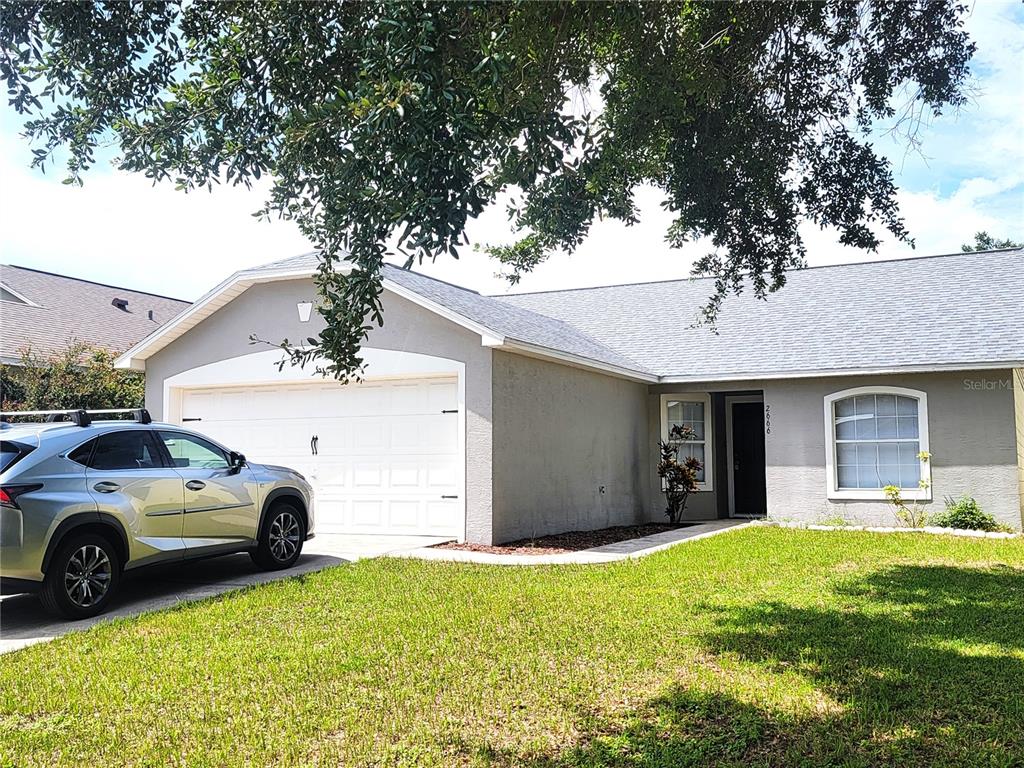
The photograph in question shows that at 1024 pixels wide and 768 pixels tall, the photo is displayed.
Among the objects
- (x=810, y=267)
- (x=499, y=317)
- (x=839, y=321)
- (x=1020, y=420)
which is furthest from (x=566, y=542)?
(x=810, y=267)

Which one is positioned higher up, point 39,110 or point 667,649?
point 39,110

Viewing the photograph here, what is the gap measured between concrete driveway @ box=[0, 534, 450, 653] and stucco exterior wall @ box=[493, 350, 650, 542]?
4.90 ft

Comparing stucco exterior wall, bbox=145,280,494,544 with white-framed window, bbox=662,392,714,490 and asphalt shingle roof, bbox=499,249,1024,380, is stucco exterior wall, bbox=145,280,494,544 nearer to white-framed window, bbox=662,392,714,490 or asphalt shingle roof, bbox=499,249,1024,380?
asphalt shingle roof, bbox=499,249,1024,380

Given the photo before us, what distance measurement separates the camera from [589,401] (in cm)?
1480

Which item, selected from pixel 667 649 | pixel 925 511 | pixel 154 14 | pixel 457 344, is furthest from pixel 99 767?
pixel 925 511

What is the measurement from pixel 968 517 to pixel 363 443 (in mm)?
9807

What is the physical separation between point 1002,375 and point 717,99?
28.4 ft

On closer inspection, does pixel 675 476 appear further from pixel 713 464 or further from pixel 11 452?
pixel 11 452

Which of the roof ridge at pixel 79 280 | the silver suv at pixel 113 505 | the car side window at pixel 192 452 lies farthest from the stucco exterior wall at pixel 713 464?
the roof ridge at pixel 79 280

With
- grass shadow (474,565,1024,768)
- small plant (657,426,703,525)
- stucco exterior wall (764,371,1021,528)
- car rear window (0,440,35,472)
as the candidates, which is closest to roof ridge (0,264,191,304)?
small plant (657,426,703,525)

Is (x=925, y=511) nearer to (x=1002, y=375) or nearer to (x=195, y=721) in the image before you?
(x=1002, y=375)

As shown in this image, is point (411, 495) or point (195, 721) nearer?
point (195, 721)

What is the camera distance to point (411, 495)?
1293cm

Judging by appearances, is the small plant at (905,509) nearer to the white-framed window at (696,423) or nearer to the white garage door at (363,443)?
the white-framed window at (696,423)
